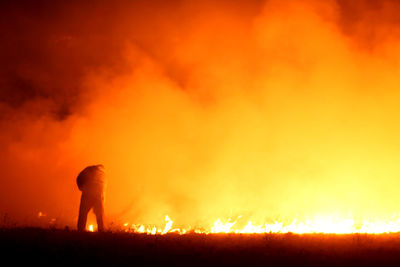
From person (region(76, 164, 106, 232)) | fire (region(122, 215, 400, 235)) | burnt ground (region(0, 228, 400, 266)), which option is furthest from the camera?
person (region(76, 164, 106, 232))

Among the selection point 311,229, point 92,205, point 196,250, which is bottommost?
point 196,250

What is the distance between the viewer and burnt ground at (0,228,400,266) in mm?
7480

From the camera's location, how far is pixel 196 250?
7.98 meters

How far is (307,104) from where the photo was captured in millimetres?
21688

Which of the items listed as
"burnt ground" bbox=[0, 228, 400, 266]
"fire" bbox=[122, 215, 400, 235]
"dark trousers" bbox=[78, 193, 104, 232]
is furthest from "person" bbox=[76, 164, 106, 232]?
"burnt ground" bbox=[0, 228, 400, 266]

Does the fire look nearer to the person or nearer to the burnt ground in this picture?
the person

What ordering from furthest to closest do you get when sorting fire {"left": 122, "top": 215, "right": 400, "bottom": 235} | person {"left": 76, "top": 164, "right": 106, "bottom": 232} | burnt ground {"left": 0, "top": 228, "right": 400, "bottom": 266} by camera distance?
person {"left": 76, "top": 164, "right": 106, "bottom": 232}, fire {"left": 122, "top": 215, "right": 400, "bottom": 235}, burnt ground {"left": 0, "top": 228, "right": 400, "bottom": 266}

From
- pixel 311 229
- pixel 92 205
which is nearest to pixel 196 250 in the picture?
pixel 311 229

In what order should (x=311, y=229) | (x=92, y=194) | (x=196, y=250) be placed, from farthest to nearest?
(x=92, y=194)
(x=311, y=229)
(x=196, y=250)

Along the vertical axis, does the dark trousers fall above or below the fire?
above

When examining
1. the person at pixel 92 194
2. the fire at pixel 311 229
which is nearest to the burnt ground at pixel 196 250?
the fire at pixel 311 229

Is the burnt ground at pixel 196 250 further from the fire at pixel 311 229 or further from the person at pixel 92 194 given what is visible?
the person at pixel 92 194

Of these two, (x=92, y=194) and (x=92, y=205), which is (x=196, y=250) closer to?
(x=92, y=194)

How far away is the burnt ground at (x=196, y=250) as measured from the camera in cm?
748
